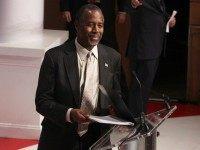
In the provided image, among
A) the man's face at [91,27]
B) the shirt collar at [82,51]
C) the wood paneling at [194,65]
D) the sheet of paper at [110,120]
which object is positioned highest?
the man's face at [91,27]

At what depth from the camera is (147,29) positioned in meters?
4.62

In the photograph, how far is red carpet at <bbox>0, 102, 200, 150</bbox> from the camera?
462 cm

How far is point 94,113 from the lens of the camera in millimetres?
2492

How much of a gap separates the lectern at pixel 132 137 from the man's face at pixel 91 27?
0.46 metres

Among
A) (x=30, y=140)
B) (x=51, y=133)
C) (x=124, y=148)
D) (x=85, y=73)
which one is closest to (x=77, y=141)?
(x=51, y=133)

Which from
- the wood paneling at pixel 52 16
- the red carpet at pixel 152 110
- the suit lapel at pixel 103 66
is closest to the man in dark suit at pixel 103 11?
the red carpet at pixel 152 110

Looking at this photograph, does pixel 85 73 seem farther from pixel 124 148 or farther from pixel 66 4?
pixel 66 4

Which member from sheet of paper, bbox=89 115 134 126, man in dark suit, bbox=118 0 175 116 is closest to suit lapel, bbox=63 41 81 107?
sheet of paper, bbox=89 115 134 126

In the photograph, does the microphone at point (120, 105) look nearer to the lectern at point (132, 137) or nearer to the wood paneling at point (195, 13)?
the lectern at point (132, 137)

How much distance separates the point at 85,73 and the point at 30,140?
2435 millimetres

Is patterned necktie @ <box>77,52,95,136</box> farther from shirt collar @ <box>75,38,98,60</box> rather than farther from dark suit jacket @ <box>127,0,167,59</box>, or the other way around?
dark suit jacket @ <box>127,0,167,59</box>

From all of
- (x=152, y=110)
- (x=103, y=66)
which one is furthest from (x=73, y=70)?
(x=152, y=110)

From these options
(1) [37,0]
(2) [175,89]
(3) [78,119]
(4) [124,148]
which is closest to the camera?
(4) [124,148]

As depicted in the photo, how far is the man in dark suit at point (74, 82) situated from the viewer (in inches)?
95.5
